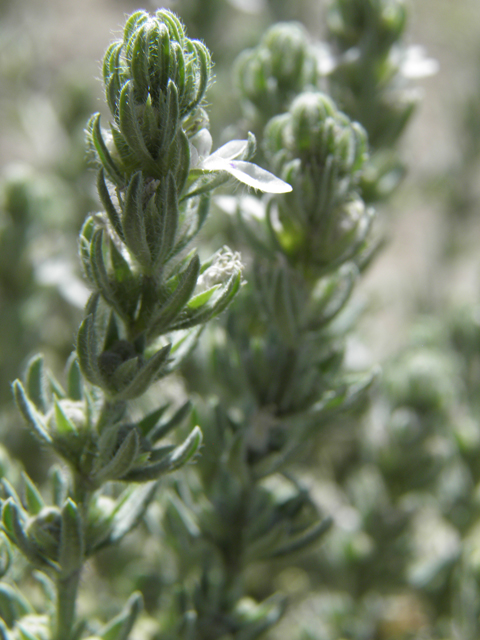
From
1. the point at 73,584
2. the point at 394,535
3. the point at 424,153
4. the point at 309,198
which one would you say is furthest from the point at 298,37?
the point at 424,153

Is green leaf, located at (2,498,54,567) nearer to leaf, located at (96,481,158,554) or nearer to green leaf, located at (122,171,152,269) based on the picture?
leaf, located at (96,481,158,554)

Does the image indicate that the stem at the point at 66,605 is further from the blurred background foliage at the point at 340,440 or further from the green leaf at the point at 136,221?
the green leaf at the point at 136,221

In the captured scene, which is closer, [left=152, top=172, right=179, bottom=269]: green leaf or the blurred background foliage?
[left=152, top=172, right=179, bottom=269]: green leaf

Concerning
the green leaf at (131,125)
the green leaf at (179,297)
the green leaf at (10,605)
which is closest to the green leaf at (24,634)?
→ the green leaf at (10,605)

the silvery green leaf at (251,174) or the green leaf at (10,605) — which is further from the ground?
the silvery green leaf at (251,174)

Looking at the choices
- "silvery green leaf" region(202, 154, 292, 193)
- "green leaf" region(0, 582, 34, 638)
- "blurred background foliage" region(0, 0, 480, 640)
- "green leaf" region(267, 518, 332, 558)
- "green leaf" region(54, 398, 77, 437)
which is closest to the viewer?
"silvery green leaf" region(202, 154, 292, 193)

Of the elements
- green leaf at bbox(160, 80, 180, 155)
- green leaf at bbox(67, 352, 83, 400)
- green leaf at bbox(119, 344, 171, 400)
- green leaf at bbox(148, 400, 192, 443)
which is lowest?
green leaf at bbox(148, 400, 192, 443)

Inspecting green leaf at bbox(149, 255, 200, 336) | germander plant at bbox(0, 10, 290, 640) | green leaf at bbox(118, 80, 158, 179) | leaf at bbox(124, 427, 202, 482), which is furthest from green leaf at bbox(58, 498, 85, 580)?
green leaf at bbox(118, 80, 158, 179)
